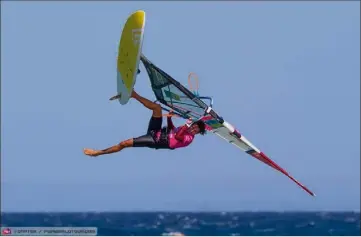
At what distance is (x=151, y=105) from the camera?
18.2 metres

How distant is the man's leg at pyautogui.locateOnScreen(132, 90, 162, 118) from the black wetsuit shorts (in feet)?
0.29

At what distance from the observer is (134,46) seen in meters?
16.7

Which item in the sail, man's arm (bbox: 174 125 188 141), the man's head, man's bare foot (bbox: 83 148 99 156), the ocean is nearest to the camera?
the sail

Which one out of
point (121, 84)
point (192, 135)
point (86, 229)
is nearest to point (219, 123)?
point (192, 135)

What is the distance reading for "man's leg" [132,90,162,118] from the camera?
18.0 meters

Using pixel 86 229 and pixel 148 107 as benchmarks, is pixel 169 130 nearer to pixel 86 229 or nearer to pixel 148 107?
pixel 148 107

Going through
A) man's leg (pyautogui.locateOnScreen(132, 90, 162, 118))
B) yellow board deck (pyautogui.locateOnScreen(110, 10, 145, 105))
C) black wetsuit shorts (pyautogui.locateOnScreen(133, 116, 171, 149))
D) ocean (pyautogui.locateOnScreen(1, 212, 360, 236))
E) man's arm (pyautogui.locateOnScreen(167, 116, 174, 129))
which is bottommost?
ocean (pyautogui.locateOnScreen(1, 212, 360, 236))

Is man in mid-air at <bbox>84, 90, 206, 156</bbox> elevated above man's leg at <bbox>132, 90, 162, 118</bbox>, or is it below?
below

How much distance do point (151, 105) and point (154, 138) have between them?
2.30 ft

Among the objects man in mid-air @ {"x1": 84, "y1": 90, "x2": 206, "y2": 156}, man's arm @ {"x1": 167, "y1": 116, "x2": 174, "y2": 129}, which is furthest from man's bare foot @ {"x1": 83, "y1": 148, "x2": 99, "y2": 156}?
man's arm @ {"x1": 167, "y1": 116, "x2": 174, "y2": 129}

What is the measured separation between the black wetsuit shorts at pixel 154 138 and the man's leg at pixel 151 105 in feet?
0.29

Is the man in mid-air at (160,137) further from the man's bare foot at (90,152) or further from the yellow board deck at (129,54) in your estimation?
the yellow board deck at (129,54)

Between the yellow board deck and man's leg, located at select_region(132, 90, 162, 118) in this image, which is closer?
the yellow board deck

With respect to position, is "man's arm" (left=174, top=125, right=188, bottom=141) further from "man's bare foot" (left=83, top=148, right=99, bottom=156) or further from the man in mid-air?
"man's bare foot" (left=83, top=148, right=99, bottom=156)
